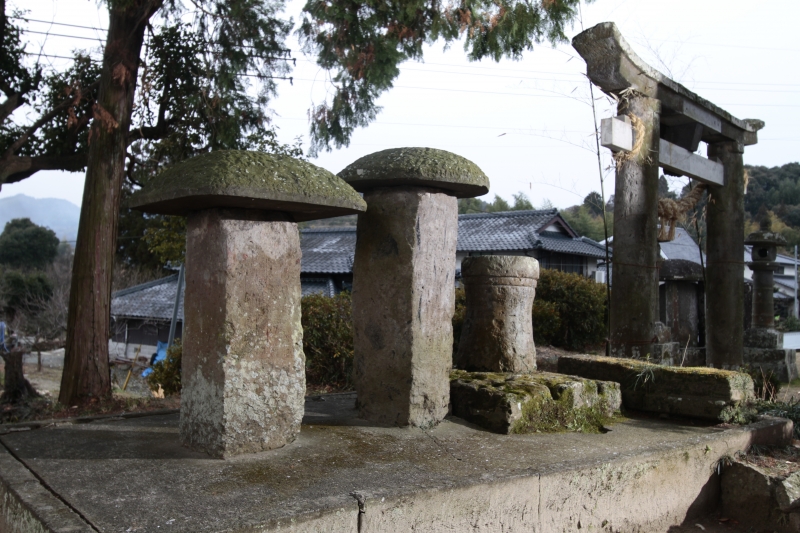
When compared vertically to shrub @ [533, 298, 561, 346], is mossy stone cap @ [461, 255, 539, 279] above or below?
above

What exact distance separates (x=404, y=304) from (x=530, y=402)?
45.2 inches

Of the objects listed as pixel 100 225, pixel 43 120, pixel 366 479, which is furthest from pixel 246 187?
pixel 43 120

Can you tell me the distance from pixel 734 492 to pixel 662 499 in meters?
0.68

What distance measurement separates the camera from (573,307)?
13070 millimetres

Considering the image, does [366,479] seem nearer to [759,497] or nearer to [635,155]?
[759,497]

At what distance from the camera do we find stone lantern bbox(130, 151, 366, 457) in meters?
3.53

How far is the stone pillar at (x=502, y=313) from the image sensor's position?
532 centimetres

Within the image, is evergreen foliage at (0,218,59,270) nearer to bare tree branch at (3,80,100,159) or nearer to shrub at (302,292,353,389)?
bare tree branch at (3,80,100,159)

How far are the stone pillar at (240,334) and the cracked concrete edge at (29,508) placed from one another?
0.86m

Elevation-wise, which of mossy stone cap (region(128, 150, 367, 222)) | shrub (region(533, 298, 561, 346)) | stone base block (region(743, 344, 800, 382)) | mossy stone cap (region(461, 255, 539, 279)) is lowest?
stone base block (region(743, 344, 800, 382))

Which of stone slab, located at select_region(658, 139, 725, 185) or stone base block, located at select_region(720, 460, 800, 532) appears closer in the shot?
stone base block, located at select_region(720, 460, 800, 532)

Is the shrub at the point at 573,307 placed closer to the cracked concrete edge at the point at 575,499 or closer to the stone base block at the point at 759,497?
the cracked concrete edge at the point at 575,499

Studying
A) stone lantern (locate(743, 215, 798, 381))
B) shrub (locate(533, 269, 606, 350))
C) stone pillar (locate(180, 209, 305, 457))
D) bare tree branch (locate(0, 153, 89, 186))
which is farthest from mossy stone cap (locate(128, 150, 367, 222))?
shrub (locate(533, 269, 606, 350))

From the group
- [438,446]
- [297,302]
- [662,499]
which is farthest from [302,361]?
[662,499]
